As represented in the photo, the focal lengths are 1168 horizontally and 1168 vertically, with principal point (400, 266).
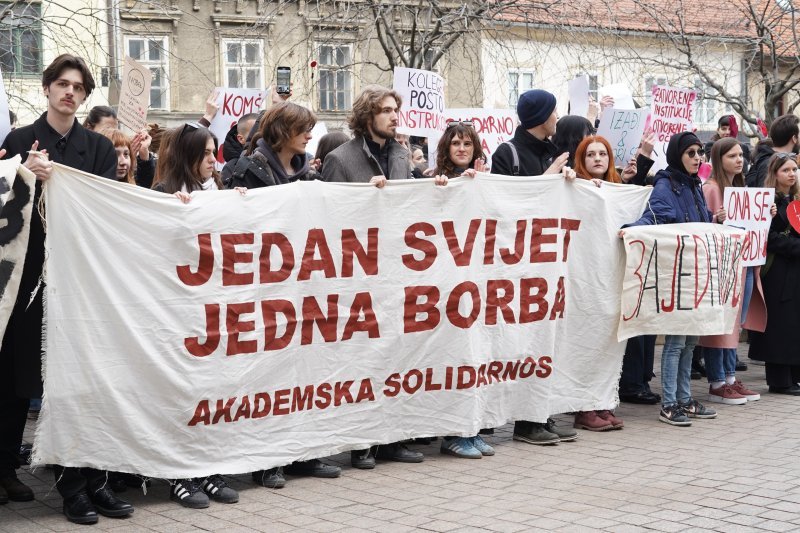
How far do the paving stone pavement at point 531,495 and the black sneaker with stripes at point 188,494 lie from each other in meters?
0.05

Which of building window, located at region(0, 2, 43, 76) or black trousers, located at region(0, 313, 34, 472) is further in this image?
building window, located at region(0, 2, 43, 76)

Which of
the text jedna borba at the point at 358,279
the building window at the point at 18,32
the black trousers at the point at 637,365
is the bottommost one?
the black trousers at the point at 637,365

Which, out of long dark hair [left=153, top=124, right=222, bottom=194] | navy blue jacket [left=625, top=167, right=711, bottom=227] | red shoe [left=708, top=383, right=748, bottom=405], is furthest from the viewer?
red shoe [left=708, top=383, right=748, bottom=405]

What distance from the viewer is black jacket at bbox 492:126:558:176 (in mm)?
7930

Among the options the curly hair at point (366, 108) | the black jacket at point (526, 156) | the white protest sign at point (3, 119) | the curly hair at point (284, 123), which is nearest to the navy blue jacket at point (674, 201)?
the black jacket at point (526, 156)

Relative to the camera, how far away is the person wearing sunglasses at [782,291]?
957 cm

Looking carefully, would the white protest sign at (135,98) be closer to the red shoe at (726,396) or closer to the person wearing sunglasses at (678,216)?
the person wearing sunglasses at (678,216)

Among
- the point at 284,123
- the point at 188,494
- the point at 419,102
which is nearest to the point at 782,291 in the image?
the point at 419,102

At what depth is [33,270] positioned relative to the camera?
5.86 metres

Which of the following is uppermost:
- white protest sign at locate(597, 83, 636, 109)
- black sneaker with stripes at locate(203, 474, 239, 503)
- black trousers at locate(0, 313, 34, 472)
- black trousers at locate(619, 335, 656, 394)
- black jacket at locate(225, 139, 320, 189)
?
white protest sign at locate(597, 83, 636, 109)

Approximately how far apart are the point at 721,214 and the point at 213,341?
4670 mm

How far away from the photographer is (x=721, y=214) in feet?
30.0

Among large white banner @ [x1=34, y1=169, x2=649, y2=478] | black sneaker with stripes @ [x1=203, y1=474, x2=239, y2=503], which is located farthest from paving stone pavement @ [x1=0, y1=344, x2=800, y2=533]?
large white banner @ [x1=34, y1=169, x2=649, y2=478]

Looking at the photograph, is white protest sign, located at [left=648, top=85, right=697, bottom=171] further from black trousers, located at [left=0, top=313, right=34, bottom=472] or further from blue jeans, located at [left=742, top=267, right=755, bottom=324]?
black trousers, located at [left=0, top=313, right=34, bottom=472]
